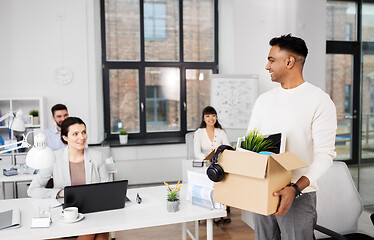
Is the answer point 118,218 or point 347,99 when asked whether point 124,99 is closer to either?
point 118,218

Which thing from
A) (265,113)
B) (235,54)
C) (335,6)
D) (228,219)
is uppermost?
(335,6)

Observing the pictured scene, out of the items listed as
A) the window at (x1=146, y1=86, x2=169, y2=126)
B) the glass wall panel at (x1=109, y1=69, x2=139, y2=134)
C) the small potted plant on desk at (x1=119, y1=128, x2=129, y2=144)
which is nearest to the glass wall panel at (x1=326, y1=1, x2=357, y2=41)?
the window at (x1=146, y1=86, x2=169, y2=126)

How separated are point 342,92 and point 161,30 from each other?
3.66m

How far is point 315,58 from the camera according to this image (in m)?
5.44

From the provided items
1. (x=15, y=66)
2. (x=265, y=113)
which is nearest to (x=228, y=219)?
(x=265, y=113)

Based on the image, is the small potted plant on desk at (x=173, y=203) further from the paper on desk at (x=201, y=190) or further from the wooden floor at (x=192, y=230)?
the wooden floor at (x=192, y=230)

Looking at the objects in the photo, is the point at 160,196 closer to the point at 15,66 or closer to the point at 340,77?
the point at 15,66

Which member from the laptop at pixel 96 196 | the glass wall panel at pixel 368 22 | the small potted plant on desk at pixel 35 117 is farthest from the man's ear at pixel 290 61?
the small potted plant on desk at pixel 35 117

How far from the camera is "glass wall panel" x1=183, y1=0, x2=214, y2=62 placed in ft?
20.1

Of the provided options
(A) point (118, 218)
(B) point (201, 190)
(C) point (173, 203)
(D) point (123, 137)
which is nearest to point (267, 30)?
(D) point (123, 137)

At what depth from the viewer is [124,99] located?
5.96m

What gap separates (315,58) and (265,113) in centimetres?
421

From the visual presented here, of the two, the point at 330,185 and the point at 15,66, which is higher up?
the point at 15,66

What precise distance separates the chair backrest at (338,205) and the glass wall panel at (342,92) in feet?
14.7
